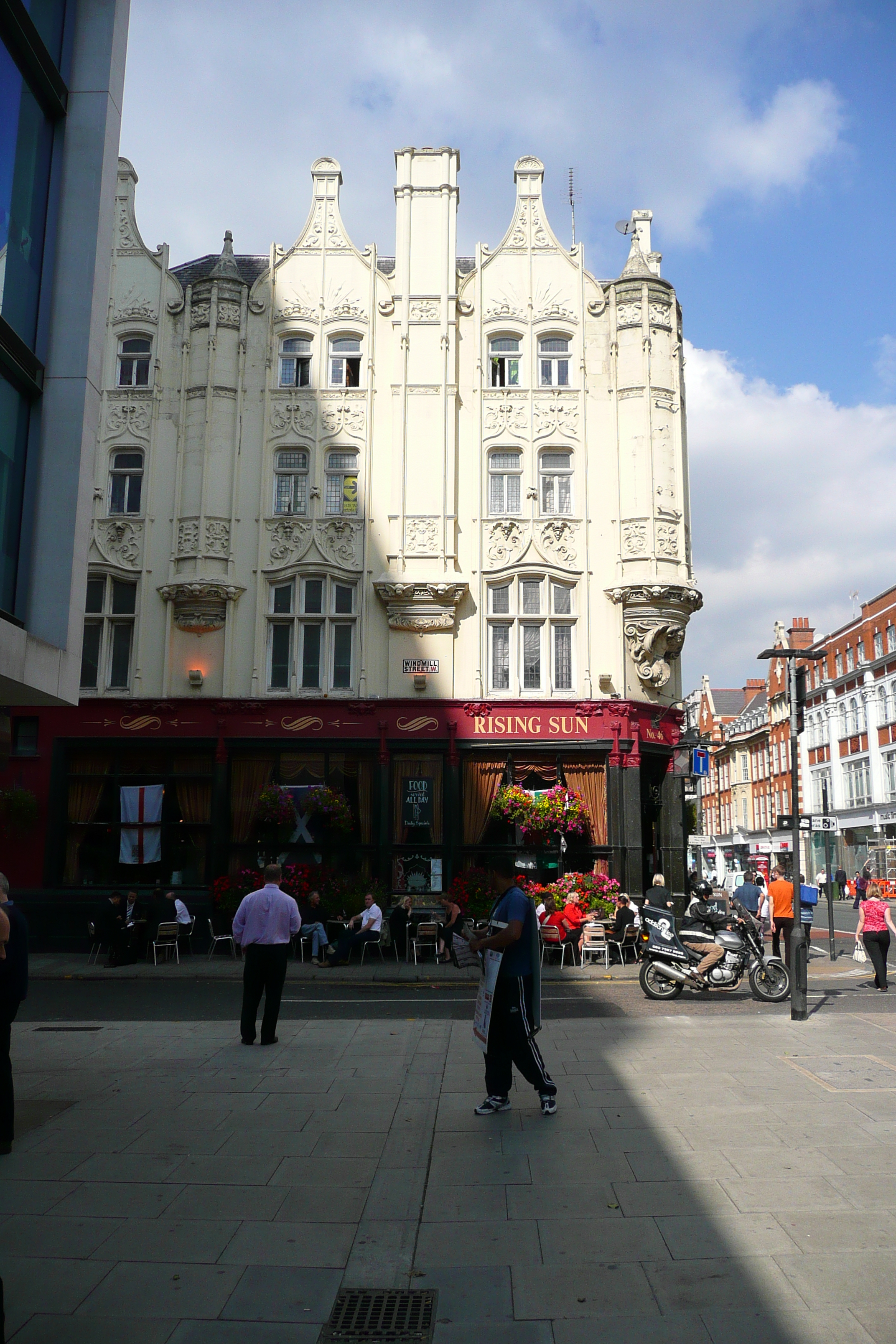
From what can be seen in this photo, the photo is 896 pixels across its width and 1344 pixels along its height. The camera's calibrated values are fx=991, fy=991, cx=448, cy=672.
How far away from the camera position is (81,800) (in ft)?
75.4

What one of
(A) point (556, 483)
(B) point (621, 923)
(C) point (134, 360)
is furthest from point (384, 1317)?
(C) point (134, 360)

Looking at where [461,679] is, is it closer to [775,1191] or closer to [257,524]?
[257,524]

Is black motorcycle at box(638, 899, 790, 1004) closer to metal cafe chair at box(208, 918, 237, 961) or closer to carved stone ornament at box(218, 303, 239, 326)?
metal cafe chair at box(208, 918, 237, 961)

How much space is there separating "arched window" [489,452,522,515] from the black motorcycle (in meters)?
12.3

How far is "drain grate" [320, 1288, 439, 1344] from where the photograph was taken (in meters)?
4.39

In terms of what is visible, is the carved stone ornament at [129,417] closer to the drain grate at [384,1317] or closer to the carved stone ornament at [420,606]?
the carved stone ornament at [420,606]

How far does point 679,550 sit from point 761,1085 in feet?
53.8

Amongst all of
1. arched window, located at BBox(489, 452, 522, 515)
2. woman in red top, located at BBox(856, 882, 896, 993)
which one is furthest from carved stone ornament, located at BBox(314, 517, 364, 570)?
woman in red top, located at BBox(856, 882, 896, 993)

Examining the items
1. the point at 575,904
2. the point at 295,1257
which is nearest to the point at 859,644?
the point at 575,904

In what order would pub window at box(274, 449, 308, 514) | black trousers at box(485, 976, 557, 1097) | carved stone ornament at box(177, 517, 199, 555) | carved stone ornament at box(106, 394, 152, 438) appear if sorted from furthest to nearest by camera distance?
carved stone ornament at box(106, 394, 152, 438) < pub window at box(274, 449, 308, 514) < carved stone ornament at box(177, 517, 199, 555) < black trousers at box(485, 976, 557, 1097)

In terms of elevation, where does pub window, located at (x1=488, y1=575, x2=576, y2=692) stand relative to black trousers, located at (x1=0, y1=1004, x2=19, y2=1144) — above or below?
above

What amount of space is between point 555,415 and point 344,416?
5.22 m

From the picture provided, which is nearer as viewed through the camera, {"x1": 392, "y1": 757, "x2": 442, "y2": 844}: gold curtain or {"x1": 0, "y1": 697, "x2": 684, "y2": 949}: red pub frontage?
{"x1": 0, "y1": 697, "x2": 684, "y2": 949}: red pub frontage

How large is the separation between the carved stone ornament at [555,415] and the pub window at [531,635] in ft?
12.3
